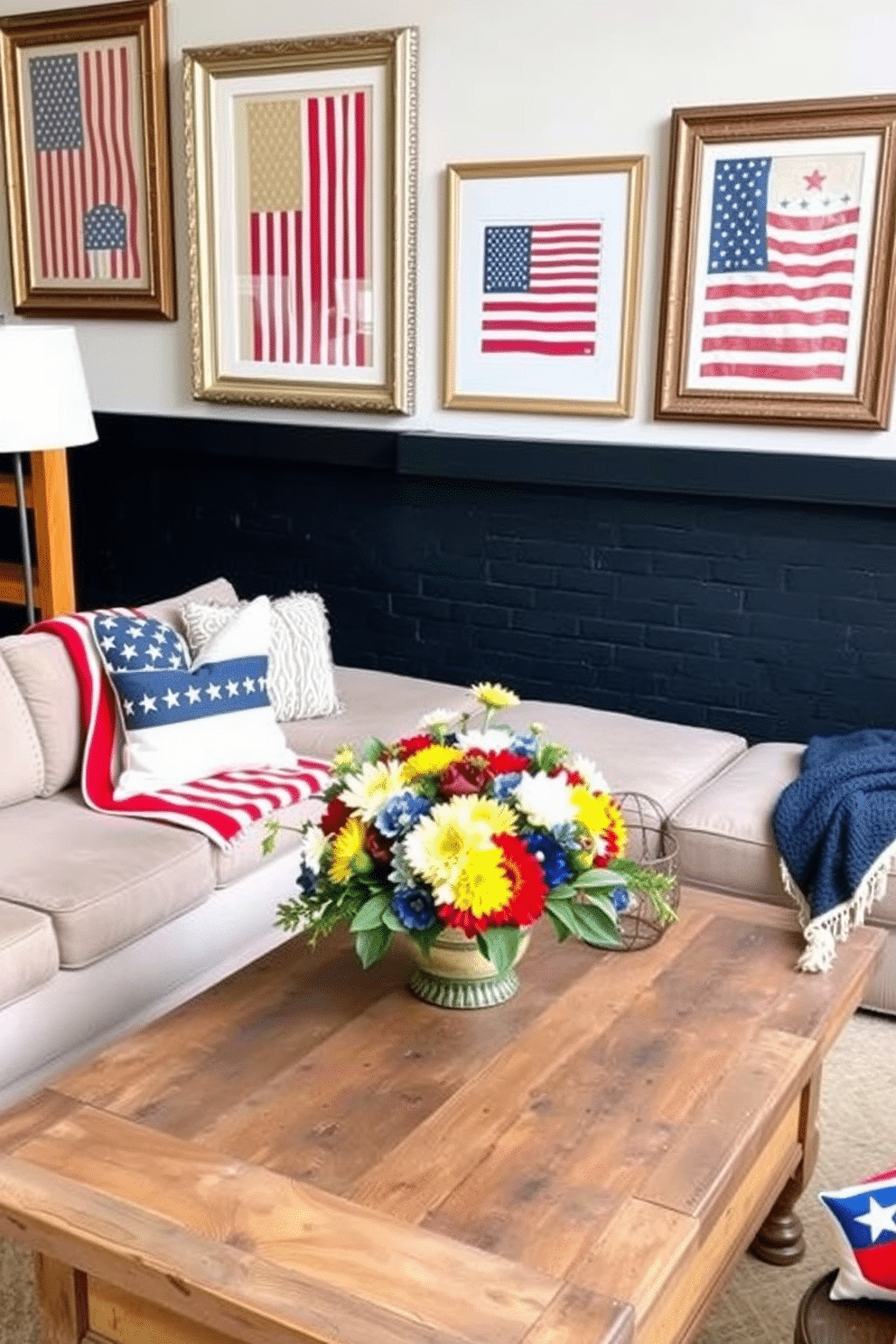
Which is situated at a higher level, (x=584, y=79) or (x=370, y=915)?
(x=584, y=79)

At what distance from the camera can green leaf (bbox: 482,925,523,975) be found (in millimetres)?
1725

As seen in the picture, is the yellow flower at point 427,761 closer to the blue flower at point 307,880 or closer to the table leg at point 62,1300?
the blue flower at point 307,880

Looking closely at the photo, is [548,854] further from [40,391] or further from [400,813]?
[40,391]

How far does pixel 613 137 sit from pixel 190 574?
1950 mm

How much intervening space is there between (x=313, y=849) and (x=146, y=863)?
77cm

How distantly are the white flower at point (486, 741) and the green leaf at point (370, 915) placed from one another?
0.27m

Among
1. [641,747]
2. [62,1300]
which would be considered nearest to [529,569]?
[641,747]

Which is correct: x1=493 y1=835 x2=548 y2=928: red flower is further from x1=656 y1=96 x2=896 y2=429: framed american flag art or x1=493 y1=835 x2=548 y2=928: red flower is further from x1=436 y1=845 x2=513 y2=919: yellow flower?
x1=656 y1=96 x2=896 y2=429: framed american flag art

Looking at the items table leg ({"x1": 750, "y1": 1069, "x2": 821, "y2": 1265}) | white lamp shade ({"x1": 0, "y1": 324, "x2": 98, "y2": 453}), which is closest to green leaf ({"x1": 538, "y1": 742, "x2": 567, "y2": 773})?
table leg ({"x1": 750, "y1": 1069, "x2": 821, "y2": 1265})

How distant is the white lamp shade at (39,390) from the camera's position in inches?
126

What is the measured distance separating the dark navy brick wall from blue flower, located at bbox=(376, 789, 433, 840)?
78.9 inches

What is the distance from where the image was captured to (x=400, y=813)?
1733 mm

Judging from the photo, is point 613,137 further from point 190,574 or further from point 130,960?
point 130,960

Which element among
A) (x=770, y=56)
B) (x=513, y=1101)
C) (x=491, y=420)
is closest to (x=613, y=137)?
(x=770, y=56)
